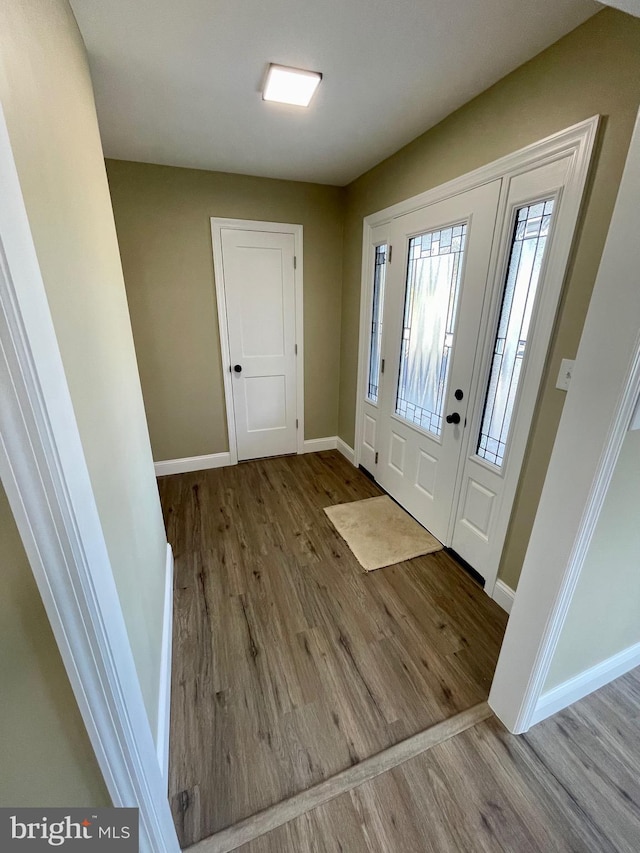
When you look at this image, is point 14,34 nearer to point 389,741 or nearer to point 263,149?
point 263,149

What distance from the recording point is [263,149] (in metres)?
2.29

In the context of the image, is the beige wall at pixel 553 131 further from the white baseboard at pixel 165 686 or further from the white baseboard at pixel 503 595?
the white baseboard at pixel 165 686

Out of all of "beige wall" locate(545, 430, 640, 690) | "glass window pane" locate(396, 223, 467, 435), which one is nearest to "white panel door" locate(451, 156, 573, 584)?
"glass window pane" locate(396, 223, 467, 435)

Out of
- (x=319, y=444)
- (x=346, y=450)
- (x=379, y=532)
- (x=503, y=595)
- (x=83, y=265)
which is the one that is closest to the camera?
(x=83, y=265)

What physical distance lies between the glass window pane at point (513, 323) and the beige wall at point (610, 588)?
651 mm

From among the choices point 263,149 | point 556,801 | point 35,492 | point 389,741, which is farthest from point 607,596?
point 263,149

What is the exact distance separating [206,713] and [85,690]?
2.96 feet

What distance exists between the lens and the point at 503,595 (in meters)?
1.86

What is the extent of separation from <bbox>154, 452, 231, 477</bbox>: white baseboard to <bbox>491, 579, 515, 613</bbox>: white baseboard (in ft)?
8.00

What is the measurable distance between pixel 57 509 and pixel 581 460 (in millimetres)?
1261

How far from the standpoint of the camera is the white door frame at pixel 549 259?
1.32m

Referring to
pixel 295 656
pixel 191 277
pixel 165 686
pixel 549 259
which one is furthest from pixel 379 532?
pixel 191 277

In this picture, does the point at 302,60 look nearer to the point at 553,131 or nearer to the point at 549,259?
the point at 553,131

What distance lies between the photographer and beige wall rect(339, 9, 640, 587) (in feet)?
3.91
